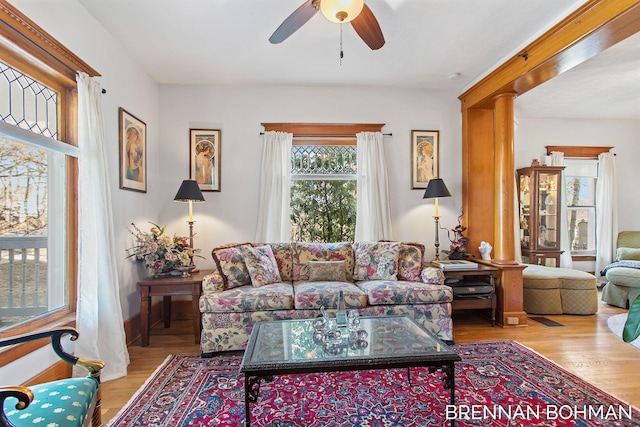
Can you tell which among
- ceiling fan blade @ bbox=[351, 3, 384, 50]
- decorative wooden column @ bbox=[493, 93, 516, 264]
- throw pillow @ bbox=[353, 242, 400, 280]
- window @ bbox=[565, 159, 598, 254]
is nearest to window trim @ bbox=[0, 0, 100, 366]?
ceiling fan blade @ bbox=[351, 3, 384, 50]

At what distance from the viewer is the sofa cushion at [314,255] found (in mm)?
3537

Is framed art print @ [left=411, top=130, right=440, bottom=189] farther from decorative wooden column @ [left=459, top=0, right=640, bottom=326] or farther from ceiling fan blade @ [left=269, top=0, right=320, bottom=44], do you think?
ceiling fan blade @ [left=269, top=0, right=320, bottom=44]

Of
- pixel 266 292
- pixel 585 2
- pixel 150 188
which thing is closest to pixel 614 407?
pixel 266 292

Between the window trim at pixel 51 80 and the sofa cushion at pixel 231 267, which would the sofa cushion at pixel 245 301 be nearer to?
the sofa cushion at pixel 231 267

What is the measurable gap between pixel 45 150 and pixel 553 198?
6.14 metres

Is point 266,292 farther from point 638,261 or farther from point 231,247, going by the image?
point 638,261

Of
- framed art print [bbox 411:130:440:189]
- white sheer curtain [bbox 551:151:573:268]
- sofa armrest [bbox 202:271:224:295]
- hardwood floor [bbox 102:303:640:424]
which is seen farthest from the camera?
white sheer curtain [bbox 551:151:573:268]

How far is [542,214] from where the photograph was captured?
4.98 metres

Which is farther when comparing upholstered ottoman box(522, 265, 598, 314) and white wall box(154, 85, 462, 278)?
white wall box(154, 85, 462, 278)

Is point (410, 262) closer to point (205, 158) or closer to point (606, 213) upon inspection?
point (205, 158)

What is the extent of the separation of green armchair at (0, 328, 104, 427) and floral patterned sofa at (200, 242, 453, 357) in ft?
4.15

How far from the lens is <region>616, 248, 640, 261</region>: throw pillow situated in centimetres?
476

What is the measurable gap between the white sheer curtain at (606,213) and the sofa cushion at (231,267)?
573 cm

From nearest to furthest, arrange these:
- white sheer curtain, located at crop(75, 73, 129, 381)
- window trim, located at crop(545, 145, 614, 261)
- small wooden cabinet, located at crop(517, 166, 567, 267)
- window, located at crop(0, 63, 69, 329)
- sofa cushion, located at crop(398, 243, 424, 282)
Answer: window, located at crop(0, 63, 69, 329) < white sheer curtain, located at crop(75, 73, 129, 381) < sofa cushion, located at crop(398, 243, 424, 282) < small wooden cabinet, located at crop(517, 166, 567, 267) < window trim, located at crop(545, 145, 614, 261)
